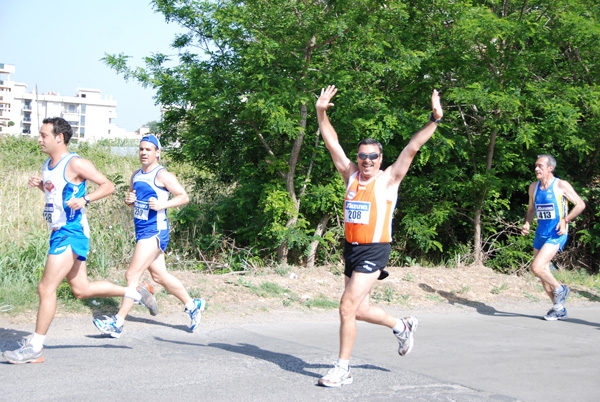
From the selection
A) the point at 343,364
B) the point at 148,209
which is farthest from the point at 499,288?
the point at 148,209

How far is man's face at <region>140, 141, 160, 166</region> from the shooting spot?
20.3ft

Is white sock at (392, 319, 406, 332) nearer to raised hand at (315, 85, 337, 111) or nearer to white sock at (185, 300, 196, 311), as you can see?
raised hand at (315, 85, 337, 111)

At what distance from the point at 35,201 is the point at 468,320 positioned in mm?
7971

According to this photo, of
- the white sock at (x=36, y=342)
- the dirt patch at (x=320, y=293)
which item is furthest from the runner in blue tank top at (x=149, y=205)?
the dirt patch at (x=320, y=293)

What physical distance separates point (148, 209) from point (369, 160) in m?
2.52

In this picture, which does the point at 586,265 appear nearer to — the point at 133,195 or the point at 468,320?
the point at 468,320

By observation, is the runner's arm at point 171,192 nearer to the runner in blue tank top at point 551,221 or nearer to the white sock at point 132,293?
the white sock at point 132,293

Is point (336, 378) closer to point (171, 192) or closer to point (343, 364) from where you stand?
point (343, 364)

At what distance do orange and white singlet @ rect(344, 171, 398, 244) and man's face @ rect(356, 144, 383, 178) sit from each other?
0.07 metres

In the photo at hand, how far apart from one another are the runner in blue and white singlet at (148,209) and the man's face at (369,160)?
235cm

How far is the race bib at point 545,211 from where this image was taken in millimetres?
8312

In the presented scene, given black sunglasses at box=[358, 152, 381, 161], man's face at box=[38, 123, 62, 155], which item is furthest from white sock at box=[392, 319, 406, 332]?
man's face at box=[38, 123, 62, 155]

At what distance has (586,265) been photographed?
1252 centimetres

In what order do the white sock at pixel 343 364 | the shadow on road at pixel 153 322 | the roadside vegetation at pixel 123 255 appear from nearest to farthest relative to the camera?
the white sock at pixel 343 364 < the shadow on road at pixel 153 322 < the roadside vegetation at pixel 123 255
